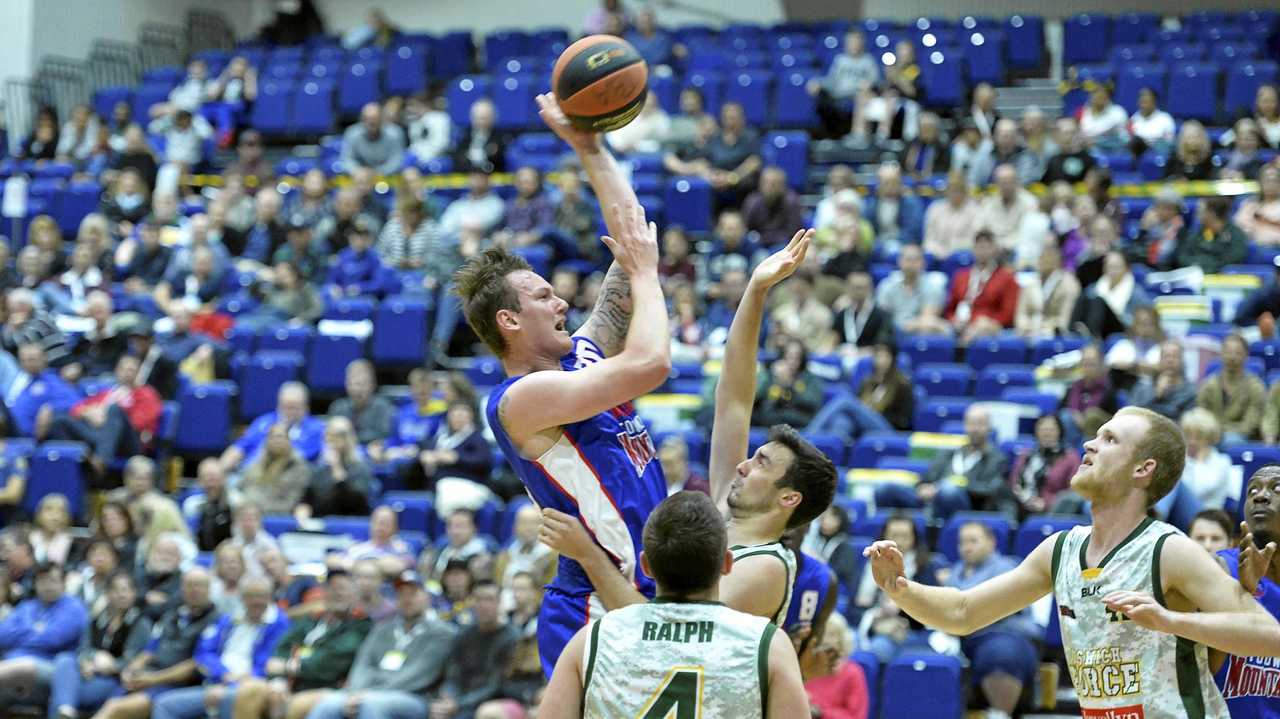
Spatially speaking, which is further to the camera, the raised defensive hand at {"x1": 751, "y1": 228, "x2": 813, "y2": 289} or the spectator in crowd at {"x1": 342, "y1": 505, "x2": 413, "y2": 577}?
the spectator in crowd at {"x1": 342, "y1": 505, "x2": 413, "y2": 577}

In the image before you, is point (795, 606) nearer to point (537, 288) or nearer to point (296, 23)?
point (537, 288)

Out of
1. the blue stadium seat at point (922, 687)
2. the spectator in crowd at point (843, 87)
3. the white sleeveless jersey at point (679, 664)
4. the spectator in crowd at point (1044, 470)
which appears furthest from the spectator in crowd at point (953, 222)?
the white sleeveless jersey at point (679, 664)

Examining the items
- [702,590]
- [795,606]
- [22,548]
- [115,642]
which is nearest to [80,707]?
[115,642]

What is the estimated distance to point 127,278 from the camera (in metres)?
14.3

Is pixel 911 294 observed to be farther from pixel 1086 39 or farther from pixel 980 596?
pixel 980 596

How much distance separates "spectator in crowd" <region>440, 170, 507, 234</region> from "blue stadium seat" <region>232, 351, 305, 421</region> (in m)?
1.97

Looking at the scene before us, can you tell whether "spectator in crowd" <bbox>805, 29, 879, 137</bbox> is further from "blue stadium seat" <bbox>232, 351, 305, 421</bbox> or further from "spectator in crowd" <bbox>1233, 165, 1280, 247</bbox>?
"blue stadium seat" <bbox>232, 351, 305, 421</bbox>

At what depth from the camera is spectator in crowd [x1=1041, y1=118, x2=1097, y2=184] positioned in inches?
515

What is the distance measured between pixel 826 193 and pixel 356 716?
6960 millimetres

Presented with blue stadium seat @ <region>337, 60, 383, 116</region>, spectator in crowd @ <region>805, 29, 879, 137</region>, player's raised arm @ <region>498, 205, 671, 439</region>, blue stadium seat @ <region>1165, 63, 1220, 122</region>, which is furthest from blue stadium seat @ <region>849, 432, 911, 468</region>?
blue stadium seat @ <region>337, 60, 383, 116</region>

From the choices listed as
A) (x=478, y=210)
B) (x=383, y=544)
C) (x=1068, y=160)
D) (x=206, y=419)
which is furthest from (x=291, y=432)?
(x=1068, y=160)

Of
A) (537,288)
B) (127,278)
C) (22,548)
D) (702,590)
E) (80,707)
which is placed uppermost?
(537,288)

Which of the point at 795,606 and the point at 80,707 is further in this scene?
the point at 80,707

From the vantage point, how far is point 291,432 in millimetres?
11336
